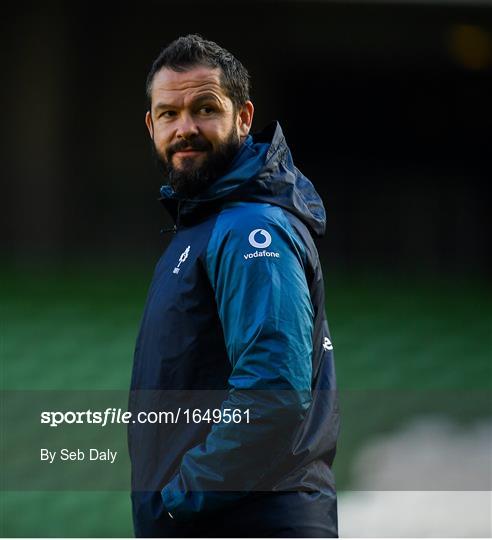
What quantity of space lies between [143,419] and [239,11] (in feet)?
22.3

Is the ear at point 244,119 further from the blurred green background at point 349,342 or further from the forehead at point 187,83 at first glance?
the blurred green background at point 349,342

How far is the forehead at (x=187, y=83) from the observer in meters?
2.18

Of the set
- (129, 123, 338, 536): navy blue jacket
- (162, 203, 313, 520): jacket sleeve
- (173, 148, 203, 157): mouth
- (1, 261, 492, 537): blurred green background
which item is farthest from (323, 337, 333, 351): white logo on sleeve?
(1, 261, 492, 537): blurred green background

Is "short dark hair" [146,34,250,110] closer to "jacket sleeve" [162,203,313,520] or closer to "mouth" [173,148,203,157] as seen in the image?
"mouth" [173,148,203,157]

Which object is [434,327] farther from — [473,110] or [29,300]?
[29,300]

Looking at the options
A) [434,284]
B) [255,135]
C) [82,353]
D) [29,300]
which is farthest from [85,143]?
[255,135]

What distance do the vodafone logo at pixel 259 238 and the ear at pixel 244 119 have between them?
386 mm

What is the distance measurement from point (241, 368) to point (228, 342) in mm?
61

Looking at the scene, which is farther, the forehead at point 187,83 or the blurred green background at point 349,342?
the blurred green background at point 349,342

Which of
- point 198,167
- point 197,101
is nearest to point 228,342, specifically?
point 198,167

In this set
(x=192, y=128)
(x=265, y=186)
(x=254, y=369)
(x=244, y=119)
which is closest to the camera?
(x=254, y=369)

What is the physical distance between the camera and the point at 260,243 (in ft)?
6.31

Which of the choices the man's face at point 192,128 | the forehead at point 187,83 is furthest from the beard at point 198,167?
the forehead at point 187,83

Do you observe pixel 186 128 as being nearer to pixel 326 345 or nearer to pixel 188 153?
pixel 188 153
